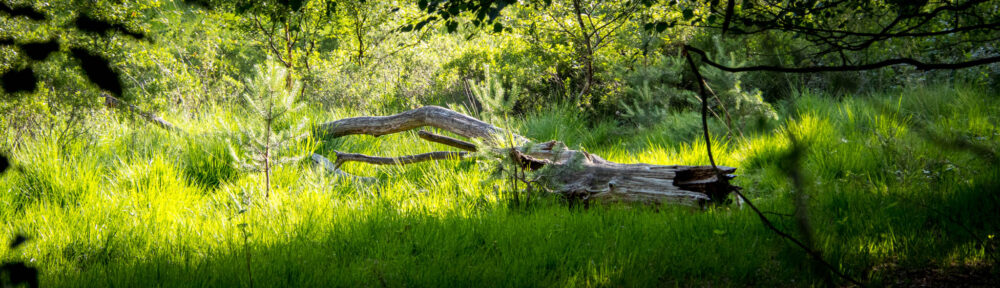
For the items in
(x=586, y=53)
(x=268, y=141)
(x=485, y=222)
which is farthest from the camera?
(x=586, y=53)

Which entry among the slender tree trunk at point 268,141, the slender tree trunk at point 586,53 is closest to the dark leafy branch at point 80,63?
the slender tree trunk at point 268,141

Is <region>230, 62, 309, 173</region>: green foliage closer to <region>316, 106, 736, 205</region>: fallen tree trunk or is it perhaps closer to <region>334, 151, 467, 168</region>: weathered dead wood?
<region>334, 151, 467, 168</region>: weathered dead wood

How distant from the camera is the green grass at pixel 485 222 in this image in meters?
2.82

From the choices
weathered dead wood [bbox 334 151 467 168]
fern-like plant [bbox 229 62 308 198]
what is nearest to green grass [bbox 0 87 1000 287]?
weathered dead wood [bbox 334 151 467 168]

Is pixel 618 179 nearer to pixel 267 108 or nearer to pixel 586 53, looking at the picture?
pixel 267 108

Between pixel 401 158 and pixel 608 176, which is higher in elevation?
pixel 401 158

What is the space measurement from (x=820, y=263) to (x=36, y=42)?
161cm

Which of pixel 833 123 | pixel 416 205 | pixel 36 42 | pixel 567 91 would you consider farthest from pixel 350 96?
pixel 36 42

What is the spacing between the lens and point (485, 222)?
369 centimetres

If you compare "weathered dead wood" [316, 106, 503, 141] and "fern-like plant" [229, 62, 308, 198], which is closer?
"fern-like plant" [229, 62, 308, 198]

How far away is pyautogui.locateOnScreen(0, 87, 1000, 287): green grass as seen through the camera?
9.24 feet

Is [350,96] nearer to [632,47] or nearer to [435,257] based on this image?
[632,47]

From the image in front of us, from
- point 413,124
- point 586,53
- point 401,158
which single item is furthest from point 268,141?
point 586,53

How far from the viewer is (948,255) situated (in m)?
2.73
